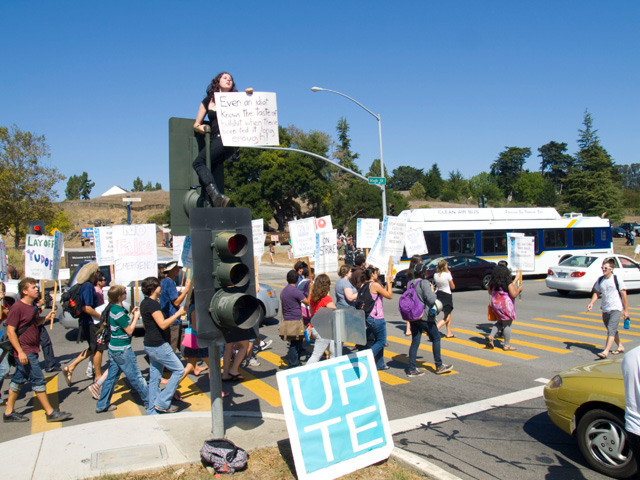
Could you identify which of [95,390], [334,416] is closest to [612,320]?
[334,416]

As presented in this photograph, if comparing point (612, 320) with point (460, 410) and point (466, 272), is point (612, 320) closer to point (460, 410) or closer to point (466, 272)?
point (460, 410)

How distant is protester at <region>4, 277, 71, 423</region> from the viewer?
6.26 metres

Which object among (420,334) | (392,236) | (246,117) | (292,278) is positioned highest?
(246,117)

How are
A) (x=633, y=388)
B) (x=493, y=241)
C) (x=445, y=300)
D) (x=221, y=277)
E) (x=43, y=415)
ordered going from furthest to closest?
(x=493, y=241) < (x=445, y=300) < (x=43, y=415) < (x=221, y=277) < (x=633, y=388)

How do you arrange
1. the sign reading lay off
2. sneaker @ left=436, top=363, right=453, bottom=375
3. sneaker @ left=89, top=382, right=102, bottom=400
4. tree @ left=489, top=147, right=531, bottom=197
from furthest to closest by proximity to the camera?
1. tree @ left=489, top=147, right=531, bottom=197
2. sneaker @ left=436, top=363, right=453, bottom=375
3. sneaker @ left=89, top=382, right=102, bottom=400
4. the sign reading lay off

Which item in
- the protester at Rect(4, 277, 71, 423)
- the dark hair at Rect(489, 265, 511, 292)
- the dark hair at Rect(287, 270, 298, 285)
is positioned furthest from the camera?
the dark hair at Rect(489, 265, 511, 292)

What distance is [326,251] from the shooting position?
11.9 m

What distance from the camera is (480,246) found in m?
24.2

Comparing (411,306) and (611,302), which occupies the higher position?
(411,306)

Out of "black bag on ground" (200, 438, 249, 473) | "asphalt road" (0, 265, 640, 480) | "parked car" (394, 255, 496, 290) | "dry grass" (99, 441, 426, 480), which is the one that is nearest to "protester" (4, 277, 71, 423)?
"asphalt road" (0, 265, 640, 480)

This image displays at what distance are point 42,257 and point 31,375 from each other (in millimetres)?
5448

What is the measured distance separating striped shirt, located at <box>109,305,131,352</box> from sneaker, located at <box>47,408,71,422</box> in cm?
101

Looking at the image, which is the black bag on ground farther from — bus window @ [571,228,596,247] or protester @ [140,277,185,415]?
bus window @ [571,228,596,247]

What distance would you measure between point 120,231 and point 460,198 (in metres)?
113
